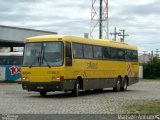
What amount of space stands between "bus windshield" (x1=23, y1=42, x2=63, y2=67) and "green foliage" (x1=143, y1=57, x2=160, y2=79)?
53.7m

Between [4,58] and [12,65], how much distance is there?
98cm

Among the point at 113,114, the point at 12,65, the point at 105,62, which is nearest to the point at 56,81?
the point at 105,62

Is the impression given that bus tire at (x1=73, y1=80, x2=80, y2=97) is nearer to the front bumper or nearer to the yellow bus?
the yellow bus

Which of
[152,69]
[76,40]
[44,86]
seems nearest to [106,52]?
[76,40]

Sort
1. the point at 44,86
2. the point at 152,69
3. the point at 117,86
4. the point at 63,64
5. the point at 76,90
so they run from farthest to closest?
the point at 152,69 < the point at 117,86 < the point at 76,90 < the point at 63,64 < the point at 44,86

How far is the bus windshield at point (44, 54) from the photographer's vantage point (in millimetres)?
26484

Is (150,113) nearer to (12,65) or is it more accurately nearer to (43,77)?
(43,77)

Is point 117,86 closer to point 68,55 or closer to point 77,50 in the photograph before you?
point 77,50

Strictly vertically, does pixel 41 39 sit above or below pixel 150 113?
above

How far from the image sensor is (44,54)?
2677cm

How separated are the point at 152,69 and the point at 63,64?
2156 inches

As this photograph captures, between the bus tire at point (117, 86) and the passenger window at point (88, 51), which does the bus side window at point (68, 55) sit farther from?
the bus tire at point (117, 86)

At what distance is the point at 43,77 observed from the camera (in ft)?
86.6

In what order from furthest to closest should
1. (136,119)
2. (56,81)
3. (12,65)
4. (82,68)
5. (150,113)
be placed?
(12,65) → (82,68) → (56,81) → (150,113) → (136,119)
